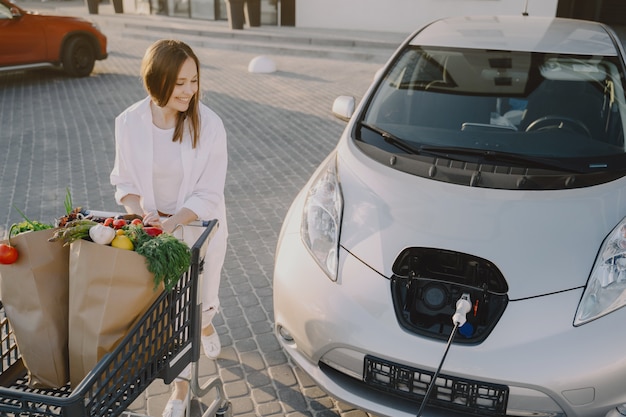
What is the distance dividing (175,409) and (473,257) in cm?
155

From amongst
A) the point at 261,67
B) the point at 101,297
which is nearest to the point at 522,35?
the point at 101,297

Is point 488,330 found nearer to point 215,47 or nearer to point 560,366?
point 560,366

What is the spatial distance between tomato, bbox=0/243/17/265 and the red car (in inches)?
395

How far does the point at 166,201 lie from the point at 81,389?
1292 millimetres

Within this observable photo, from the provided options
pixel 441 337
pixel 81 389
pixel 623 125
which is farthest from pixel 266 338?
pixel 623 125

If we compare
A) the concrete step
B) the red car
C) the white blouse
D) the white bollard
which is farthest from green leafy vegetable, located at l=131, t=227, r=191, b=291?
the concrete step

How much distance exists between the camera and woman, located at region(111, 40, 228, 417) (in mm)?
2643

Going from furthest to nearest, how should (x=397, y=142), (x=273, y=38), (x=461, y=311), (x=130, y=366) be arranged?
1. (x=273, y=38)
2. (x=397, y=142)
3. (x=461, y=311)
4. (x=130, y=366)

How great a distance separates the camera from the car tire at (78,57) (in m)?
11.7

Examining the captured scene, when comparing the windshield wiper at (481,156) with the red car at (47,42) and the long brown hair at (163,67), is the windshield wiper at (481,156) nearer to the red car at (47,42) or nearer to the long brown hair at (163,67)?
the long brown hair at (163,67)

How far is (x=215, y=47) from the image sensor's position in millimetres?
16125

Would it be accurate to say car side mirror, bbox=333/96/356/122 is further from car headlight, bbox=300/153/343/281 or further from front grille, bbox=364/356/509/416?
front grille, bbox=364/356/509/416

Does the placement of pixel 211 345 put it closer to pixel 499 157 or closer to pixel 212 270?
pixel 212 270

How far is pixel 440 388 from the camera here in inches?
97.9
